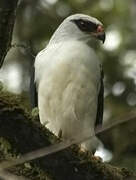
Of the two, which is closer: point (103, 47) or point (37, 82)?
point (37, 82)

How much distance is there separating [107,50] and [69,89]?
3766 mm

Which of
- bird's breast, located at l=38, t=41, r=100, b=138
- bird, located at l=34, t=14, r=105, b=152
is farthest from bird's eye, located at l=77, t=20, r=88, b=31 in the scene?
bird's breast, located at l=38, t=41, r=100, b=138

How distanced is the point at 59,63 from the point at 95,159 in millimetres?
1794

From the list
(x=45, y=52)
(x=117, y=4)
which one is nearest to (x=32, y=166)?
(x=45, y=52)

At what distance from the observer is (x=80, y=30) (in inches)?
301

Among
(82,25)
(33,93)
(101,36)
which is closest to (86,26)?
(82,25)

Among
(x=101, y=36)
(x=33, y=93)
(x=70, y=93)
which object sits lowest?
(x=70, y=93)

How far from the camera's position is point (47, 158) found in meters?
4.62

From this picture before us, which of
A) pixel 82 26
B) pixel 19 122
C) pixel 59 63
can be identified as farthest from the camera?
pixel 82 26

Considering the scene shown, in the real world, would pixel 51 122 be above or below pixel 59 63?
below

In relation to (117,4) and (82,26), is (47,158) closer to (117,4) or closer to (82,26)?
(82,26)

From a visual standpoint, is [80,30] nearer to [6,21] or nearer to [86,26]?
[86,26]

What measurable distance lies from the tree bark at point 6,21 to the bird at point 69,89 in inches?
74.4

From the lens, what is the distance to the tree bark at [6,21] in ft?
15.1
